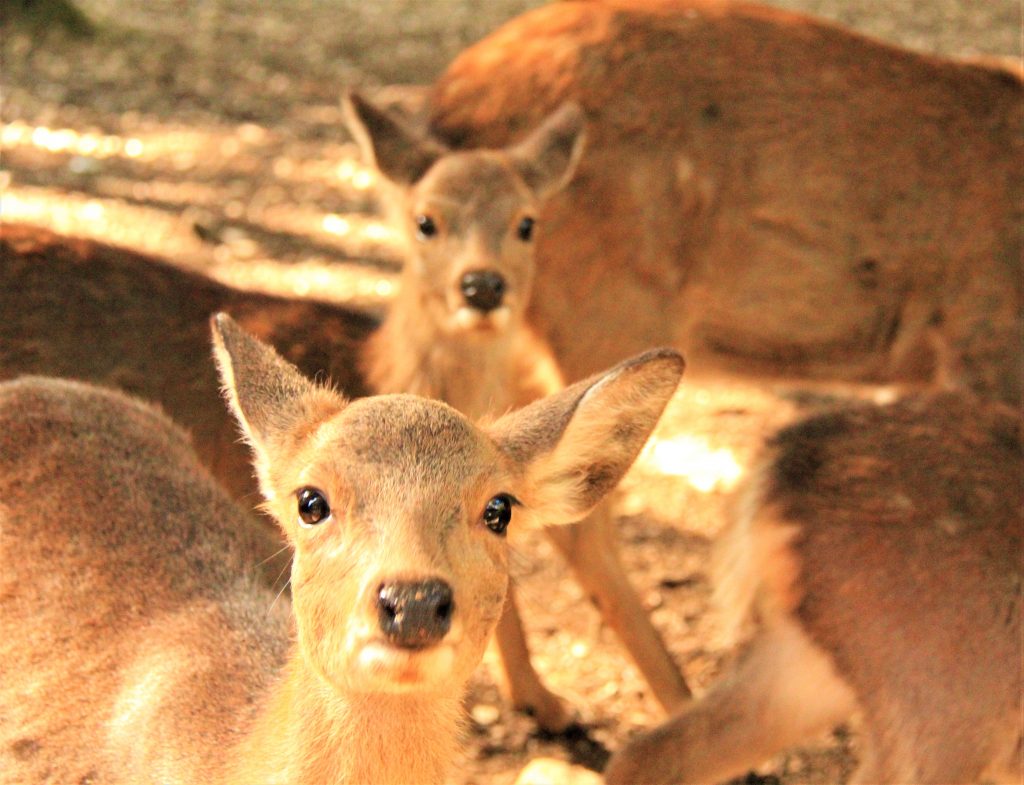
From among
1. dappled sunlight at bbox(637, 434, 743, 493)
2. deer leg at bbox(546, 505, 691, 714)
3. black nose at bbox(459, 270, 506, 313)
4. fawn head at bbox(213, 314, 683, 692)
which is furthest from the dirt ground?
black nose at bbox(459, 270, 506, 313)

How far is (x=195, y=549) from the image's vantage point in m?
3.86

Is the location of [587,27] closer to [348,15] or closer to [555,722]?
[555,722]

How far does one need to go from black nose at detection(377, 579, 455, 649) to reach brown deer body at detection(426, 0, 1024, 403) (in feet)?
9.02

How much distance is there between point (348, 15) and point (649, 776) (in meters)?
8.79

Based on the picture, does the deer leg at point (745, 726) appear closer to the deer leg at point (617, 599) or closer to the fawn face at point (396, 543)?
the deer leg at point (617, 599)

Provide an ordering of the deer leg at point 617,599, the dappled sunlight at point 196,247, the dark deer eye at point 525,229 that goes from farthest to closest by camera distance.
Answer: the dappled sunlight at point 196,247 < the dark deer eye at point 525,229 < the deer leg at point 617,599

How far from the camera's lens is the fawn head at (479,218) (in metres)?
5.11

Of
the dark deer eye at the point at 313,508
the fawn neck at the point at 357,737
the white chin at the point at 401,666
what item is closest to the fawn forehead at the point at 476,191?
the dark deer eye at the point at 313,508

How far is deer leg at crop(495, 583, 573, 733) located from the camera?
199 inches

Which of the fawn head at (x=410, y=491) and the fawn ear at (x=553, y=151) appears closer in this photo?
the fawn head at (x=410, y=491)

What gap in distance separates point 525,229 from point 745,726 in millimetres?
1851

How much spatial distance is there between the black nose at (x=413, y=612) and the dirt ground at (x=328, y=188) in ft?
3.47

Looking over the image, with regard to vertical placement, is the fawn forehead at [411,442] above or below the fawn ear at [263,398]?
above

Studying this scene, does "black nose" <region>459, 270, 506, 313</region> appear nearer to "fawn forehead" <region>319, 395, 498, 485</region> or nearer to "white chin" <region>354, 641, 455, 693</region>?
"fawn forehead" <region>319, 395, 498, 485</region>
